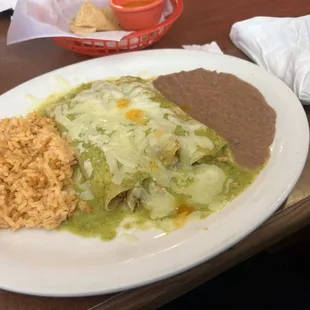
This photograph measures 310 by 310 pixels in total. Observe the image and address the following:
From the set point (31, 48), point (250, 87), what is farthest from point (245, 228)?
point (31, 48)

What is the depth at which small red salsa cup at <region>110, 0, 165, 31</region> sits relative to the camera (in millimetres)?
1389

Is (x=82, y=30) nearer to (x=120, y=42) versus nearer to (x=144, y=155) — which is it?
(x=120, y=42)

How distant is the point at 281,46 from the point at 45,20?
778 millimetres

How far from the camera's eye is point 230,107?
1.15 metres

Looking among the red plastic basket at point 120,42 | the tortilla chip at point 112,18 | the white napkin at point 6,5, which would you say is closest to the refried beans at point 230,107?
the red plastic basket at point 120,42

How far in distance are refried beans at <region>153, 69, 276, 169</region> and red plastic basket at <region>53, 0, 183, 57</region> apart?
0.65ft

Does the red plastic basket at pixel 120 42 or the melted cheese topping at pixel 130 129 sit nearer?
the melted cheese topping at pixel 130 129

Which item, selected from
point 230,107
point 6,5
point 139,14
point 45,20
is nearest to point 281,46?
point 230,107

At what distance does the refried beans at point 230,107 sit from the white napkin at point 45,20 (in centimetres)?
27

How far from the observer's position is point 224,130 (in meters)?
1.08

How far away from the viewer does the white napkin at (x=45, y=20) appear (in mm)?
1356

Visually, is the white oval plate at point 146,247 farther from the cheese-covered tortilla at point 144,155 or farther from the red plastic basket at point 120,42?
the red plastic basket at point 120,42

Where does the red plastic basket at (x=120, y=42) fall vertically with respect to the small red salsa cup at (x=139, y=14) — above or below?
below

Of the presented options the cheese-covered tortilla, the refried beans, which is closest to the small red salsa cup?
the refried beans
